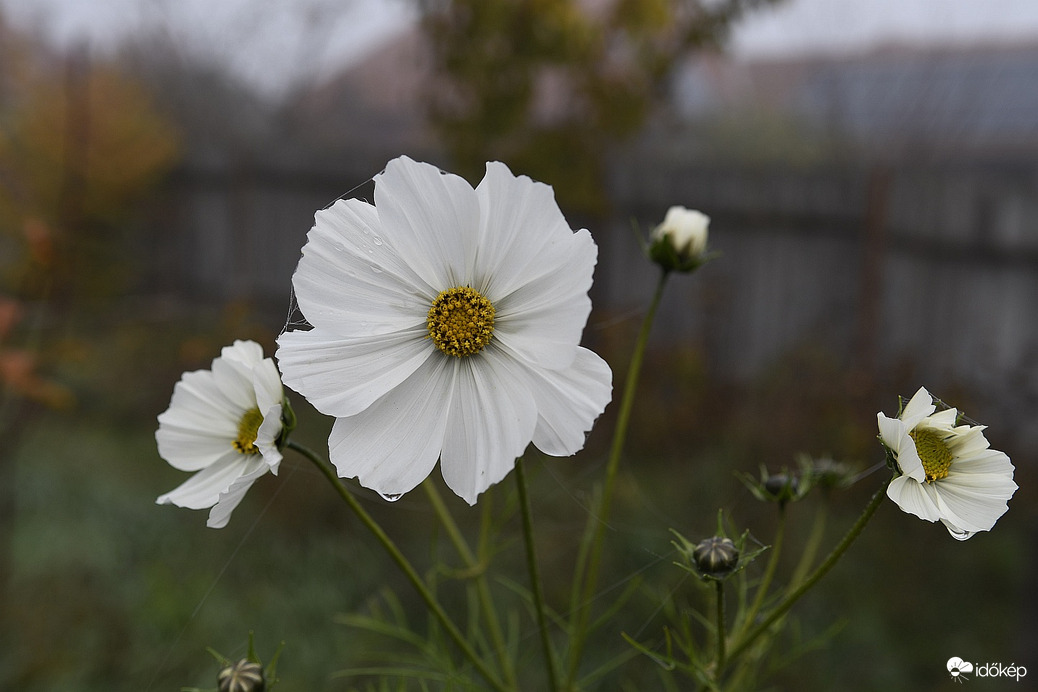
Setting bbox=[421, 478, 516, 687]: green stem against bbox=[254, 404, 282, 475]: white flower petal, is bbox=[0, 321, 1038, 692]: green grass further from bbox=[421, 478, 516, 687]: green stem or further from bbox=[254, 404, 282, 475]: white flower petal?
bbox=[254, 404, 282, 475]: white flower petal

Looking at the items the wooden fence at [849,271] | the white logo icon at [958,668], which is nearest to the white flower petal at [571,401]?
the white logo icon at [958,668]

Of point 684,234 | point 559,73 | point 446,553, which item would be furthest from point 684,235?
point 559,73

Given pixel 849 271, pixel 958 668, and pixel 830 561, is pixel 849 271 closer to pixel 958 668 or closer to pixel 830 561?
pixel 958 668

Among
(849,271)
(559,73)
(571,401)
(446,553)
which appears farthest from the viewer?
(559,73)

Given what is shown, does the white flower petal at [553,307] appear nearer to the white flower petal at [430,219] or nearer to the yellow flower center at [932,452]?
→ the white flower petal at [430,219]

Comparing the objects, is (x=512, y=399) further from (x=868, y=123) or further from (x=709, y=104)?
(x=709, y=104)

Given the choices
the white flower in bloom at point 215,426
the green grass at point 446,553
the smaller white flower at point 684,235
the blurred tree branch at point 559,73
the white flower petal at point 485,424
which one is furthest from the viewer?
the blurred tree branch at point 559,73
